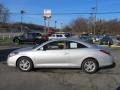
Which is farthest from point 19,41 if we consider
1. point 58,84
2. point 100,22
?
point 100,22

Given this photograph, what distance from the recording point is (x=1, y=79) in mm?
11398

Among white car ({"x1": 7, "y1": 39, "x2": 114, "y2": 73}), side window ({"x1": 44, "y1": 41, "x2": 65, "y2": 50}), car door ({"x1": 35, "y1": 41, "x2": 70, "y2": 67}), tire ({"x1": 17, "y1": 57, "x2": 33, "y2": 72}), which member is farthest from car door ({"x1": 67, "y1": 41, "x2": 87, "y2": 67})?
tire ({"x1": 17, "y1": 57, "x2": 33, "y2": 72})

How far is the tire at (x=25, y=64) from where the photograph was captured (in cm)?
1347

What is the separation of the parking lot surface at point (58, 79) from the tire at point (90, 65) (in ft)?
0.71

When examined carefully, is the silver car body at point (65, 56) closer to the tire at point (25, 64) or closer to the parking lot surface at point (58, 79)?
the tire at point (25, 64)

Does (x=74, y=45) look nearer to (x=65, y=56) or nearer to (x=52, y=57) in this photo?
(x=65, y=56)

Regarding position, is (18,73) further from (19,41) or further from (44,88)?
(19,41)

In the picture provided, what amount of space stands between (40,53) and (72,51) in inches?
52.2

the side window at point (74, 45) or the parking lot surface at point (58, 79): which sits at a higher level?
the side window at point (74, 45)

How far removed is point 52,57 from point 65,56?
54 centimetres

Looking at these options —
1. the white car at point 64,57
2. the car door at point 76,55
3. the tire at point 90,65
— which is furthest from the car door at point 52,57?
the tire at point 90,65

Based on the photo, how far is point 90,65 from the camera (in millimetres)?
13234

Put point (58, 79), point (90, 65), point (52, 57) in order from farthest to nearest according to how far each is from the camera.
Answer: point (52, 57) < point (90, 65) < point (58, 79)

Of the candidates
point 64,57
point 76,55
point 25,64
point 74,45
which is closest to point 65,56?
point 64,57
